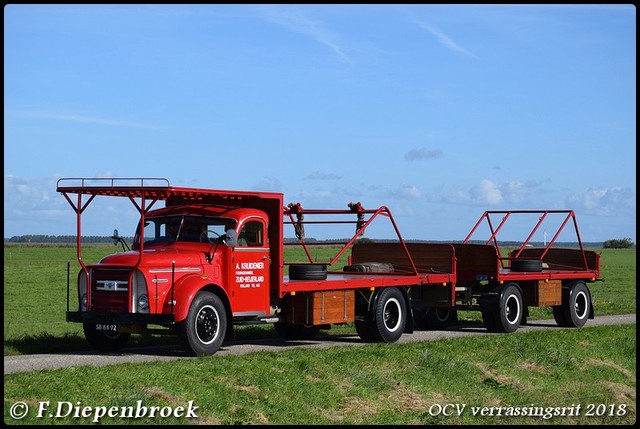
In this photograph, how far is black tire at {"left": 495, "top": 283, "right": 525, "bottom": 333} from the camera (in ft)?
78.3


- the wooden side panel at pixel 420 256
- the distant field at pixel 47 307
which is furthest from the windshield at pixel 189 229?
the wooden side panel at pixel 420 256

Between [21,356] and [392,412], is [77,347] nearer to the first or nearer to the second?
[21,356]

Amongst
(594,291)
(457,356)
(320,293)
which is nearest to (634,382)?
(457,356)

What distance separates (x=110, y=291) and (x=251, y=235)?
2.69 meters

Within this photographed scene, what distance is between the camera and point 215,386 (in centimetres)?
1433

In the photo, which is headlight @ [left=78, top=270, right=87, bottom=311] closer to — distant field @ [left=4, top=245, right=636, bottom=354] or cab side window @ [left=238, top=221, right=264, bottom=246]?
distant field @ [left=4, top=245, right=636, bottom=354]

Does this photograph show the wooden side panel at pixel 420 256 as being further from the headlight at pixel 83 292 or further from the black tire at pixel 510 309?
the headlight at pixel 83 292

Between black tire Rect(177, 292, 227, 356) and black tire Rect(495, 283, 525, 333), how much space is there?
7.95 m

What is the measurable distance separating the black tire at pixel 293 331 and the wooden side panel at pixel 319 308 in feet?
5.73

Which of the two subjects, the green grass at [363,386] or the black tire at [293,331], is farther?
the black tire at [293,331]

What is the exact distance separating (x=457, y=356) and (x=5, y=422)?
26.6 feet

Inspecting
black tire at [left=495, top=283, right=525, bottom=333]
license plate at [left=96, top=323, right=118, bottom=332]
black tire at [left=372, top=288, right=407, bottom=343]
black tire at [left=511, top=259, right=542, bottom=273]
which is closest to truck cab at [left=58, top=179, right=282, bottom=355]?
license plate at [left=96, top=323, right=118, bottom=332]

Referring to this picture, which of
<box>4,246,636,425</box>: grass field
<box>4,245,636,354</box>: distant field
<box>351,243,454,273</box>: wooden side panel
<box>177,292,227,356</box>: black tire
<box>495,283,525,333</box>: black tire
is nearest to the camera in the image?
<box>4,246,636,425</box>: grass field

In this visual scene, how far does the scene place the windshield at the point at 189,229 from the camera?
1880 centimetres
